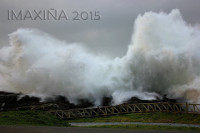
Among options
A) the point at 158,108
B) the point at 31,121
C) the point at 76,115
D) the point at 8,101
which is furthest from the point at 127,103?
the point at 31,121

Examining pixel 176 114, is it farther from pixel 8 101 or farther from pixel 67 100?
pixel 8 101

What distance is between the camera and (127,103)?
7262 centimetres

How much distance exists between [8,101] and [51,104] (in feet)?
47.1

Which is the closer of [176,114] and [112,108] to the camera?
[176,114]

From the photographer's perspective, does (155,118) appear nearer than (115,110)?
Yes

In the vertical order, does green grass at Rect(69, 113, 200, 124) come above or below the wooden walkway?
below

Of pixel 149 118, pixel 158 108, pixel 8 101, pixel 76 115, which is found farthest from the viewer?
pixel 8 101

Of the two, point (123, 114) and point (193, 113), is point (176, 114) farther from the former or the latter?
point (123, 114)

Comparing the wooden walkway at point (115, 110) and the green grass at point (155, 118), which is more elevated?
the wooden walkway at point (115, 110)

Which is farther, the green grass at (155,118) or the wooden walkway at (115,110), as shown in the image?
the wooden walkway at (115,110)

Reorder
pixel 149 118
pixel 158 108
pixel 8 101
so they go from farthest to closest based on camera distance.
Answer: pixel 8 101 < pixel 158 108 < pixel 149 118

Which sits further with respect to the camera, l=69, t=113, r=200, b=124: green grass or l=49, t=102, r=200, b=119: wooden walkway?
l=49, t=102, r=200, b=119: wooden walkway

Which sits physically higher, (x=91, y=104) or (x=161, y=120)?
(x=91, y=104)

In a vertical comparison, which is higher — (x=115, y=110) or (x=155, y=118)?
(x=115, y=110)
